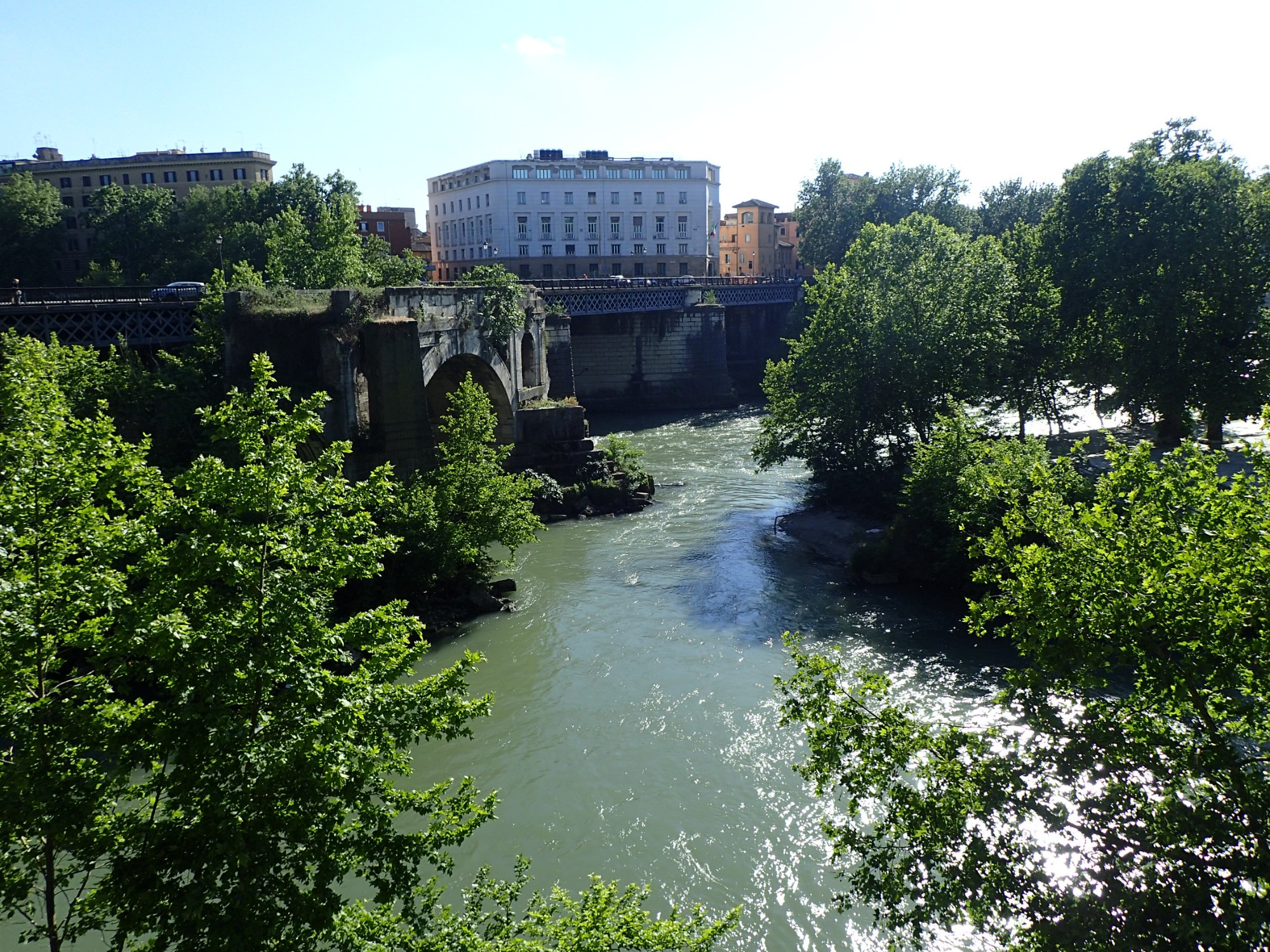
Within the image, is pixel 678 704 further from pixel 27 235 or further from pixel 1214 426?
pixel 27 235

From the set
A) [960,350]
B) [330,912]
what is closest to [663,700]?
[330,912]

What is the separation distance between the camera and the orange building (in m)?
108

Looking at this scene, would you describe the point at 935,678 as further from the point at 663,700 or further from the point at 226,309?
the point at 226,309

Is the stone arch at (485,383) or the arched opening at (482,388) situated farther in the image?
the arched opening at (482,388)

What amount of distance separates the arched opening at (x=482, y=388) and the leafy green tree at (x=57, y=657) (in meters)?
26.3

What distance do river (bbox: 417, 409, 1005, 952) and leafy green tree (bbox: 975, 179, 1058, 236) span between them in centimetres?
5445

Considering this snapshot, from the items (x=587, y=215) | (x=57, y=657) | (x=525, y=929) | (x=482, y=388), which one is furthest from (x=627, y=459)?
(x=587, y=215)

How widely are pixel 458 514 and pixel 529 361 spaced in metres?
19.1

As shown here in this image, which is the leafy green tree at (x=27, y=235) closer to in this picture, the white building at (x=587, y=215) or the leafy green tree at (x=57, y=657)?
the white building at (x=587, y=215)

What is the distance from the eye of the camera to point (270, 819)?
23.7ft

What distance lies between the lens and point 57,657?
7.51 metres

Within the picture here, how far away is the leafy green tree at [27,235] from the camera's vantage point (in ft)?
204

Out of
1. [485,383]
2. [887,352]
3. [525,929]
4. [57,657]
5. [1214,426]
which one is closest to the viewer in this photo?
[57,657]

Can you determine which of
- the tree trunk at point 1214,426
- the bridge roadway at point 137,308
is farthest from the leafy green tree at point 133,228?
the tree trunk at point 1214,426
